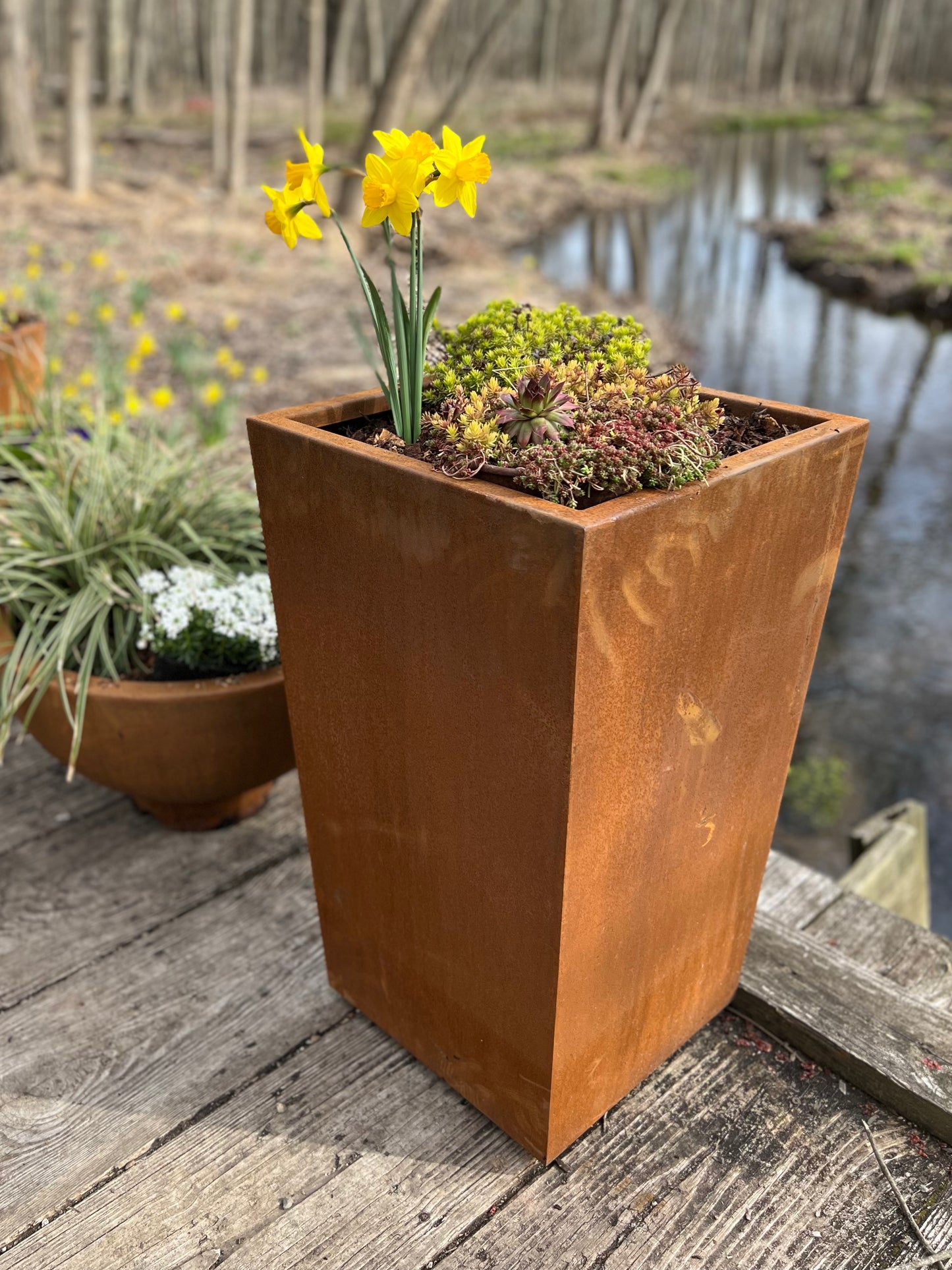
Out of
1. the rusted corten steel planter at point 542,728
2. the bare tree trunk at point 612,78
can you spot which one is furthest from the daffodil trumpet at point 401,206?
the bare tree trunk at point 612,78

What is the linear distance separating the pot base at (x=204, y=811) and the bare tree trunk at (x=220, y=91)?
33.7 ft

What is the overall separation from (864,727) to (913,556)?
163 centimetres

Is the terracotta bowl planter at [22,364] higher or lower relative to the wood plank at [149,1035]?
higher

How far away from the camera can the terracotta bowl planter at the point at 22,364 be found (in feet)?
8.02

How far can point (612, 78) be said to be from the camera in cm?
1841

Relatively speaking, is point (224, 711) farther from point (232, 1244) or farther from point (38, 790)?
point (232, 1244)

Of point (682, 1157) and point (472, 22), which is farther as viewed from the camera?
point (472, 22)

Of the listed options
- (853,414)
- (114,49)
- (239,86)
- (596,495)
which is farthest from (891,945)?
(114,49)

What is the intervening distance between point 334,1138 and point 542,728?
698 mm

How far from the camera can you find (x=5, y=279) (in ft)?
21.2

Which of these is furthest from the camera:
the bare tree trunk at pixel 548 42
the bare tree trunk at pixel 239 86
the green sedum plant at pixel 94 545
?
the bare tree trunk at pixel 548 42

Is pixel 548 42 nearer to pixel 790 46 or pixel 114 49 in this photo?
pixel 790 46

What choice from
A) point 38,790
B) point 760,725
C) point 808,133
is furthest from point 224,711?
point 808,133

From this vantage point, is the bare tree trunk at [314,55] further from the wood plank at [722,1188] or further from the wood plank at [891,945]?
the wood plank at [722,1188]
